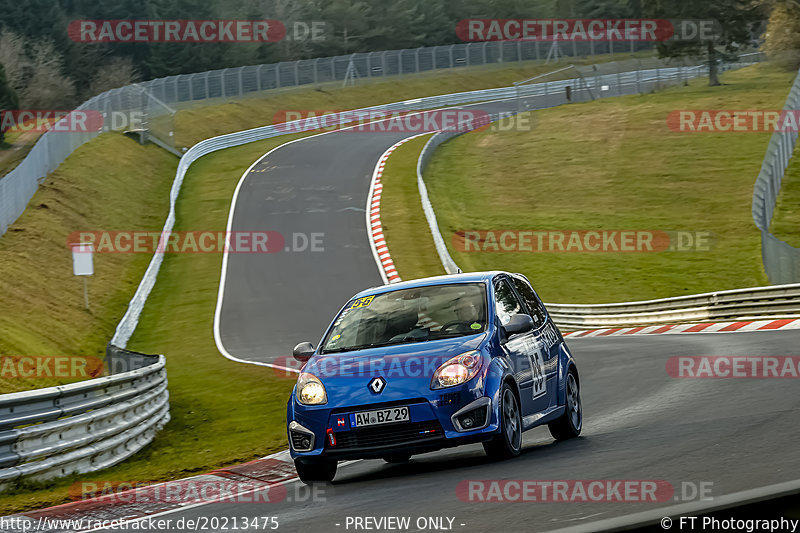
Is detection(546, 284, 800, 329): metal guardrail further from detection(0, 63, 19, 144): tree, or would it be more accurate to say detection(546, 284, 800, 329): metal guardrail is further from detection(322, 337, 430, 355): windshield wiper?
detection(0, 63, 19, 144): tree

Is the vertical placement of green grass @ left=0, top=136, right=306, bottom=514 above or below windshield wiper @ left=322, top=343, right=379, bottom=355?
below

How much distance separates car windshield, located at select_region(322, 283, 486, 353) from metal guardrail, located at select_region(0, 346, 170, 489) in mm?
3007

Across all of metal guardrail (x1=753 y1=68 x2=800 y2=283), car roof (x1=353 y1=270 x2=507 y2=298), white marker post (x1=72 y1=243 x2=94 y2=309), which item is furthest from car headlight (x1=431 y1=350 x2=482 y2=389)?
white marker post (x1=72 y1=243 x2=94 y2=309)

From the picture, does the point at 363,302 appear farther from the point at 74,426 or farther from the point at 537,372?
the point at 74,426

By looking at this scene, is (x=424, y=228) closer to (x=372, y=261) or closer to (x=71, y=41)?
(x=372, y=261)

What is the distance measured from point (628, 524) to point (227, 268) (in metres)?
32.5

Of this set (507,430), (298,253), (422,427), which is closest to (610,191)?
(298,253)

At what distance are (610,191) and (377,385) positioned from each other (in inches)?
1569

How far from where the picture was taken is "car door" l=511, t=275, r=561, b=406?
34.7 feet

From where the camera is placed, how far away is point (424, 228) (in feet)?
126

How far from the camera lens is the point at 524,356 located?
33.1ft

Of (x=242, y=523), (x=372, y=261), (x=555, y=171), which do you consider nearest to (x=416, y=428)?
(x=242, y=523)

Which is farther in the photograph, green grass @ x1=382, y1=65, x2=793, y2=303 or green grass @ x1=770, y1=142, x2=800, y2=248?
green grass @ x1=770, y1=142, x2=800, y2=248

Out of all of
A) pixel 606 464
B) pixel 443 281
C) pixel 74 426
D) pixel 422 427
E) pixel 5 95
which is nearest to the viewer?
pixel 606 464
